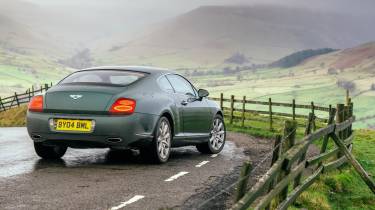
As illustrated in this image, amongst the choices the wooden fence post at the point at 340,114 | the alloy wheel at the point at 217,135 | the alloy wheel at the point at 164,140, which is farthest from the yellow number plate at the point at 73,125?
the wooden fence post at the point at 340,114

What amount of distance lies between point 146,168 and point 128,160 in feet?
3.42

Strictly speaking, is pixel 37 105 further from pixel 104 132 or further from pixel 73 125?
pixel 104 132

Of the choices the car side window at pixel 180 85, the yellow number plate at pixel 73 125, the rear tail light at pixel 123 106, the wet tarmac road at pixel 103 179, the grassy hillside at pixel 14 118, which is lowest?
the grassy hillside at pixel 14 118

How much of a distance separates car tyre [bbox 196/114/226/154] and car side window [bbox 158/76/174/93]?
1.81 metres

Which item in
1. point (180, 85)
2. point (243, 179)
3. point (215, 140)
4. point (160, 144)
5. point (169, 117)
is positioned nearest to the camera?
point (243, 179)

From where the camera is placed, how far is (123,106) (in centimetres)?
893

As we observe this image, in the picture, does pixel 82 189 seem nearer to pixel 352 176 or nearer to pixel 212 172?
pixel 212 172

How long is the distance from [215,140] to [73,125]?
4049 millimetres

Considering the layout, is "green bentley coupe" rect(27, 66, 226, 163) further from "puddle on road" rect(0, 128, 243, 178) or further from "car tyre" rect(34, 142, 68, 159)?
"puddle on road" rect(0, 128, 243, 178)

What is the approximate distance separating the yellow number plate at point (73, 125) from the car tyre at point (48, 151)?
0.98 metres

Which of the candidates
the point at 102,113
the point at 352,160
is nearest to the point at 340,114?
the point at 352,160

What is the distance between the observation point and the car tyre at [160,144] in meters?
9.38

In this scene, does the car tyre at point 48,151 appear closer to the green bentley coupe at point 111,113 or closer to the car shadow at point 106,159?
the green bentley coupe at point 111,113

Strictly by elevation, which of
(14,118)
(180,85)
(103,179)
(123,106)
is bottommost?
(14,118)
